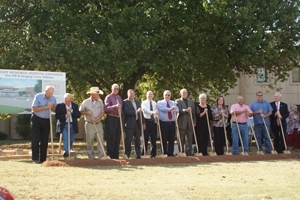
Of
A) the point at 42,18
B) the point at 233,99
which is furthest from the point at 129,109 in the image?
the point at 233,99

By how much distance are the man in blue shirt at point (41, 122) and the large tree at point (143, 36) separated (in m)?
5.10

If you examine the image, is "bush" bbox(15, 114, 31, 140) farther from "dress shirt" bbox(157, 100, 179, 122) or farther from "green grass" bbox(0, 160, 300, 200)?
"green grass" bbox(0, 160, 300, 200)

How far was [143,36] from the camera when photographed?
17.5 m

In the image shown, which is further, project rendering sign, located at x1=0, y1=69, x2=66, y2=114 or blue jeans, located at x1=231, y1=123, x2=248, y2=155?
blue jeans, located at x1=231, y1=123, x2=248, y2=155

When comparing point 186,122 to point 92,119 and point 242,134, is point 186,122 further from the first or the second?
point 92,119

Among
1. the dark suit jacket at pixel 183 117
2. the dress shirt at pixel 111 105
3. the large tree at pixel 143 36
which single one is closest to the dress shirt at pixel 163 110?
the dark suit jacket at pixel 183 117

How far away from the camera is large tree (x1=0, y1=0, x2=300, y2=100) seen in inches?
680

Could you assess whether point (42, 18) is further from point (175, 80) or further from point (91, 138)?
point (91, 138)

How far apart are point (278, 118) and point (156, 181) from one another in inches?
271

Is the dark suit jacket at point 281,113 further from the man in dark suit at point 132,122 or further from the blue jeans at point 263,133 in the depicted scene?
the man in dark suit at point 132,122

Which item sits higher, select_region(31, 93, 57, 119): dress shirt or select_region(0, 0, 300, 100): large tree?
select_region(0, 0, 300, 100): large tree

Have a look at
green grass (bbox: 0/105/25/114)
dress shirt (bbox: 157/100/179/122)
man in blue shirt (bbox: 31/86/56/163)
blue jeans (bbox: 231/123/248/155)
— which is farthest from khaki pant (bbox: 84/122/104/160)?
blue jeans (bbox: 231/123/248/155)

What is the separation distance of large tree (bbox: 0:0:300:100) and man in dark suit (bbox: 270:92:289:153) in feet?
10.3

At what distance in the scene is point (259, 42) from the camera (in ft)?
56.6
